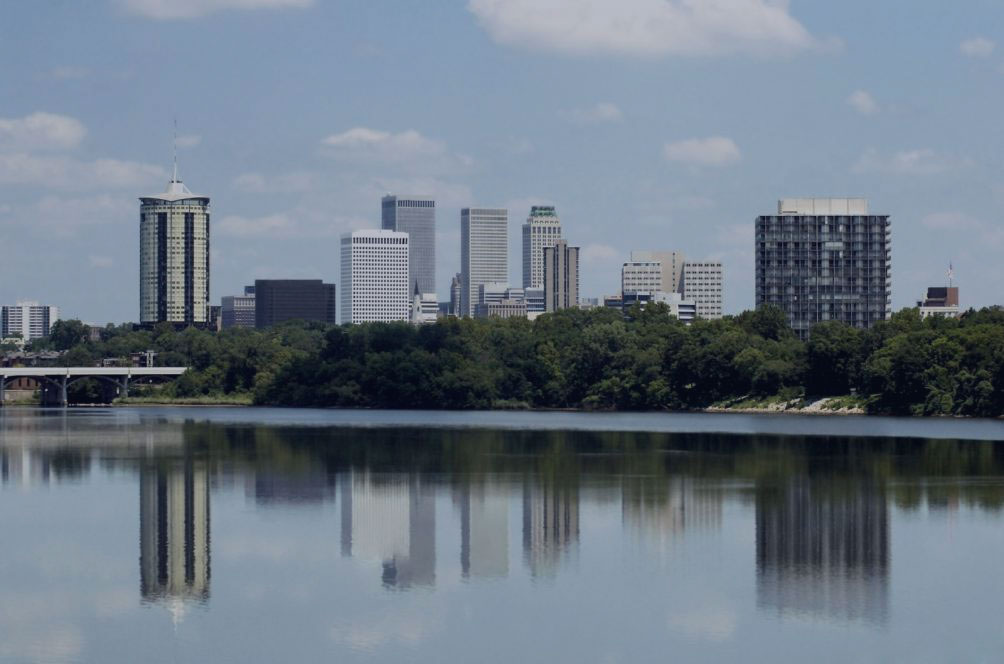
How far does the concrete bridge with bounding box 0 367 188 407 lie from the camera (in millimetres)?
174250

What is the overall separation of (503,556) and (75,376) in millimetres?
150348

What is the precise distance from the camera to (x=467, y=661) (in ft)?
87.0

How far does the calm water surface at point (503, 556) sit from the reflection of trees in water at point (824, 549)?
11 centimetres

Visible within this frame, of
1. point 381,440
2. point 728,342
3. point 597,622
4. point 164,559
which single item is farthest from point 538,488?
point 728,342

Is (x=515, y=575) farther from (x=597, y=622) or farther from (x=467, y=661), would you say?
(x=467, y=661)

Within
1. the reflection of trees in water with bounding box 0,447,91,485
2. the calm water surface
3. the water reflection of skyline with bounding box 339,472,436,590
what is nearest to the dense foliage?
the calm water surface

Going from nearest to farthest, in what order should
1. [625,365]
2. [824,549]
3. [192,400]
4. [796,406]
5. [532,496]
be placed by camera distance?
1. [824,549]
2. [532,496]
3. [796,406]
4. [625,365]
5. [192,400]

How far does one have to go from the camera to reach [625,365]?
447 feet

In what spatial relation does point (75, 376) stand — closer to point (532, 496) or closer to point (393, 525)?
point (532, 496)

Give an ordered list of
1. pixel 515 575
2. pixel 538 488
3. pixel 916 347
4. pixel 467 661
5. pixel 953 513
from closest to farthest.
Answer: pixel 467 661 → pixel 515 575 → pixel 953 513 → pixel 538 488 → pixel 916 347

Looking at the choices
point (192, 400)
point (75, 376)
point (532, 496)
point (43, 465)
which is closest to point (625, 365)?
point (192, 400)

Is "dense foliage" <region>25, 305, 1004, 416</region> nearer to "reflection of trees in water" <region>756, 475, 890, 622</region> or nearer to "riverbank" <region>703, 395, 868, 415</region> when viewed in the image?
"riverbank" <region>703, 395, 868, 415</region>

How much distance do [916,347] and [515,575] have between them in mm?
79150

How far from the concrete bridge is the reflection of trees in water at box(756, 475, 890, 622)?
129 m
